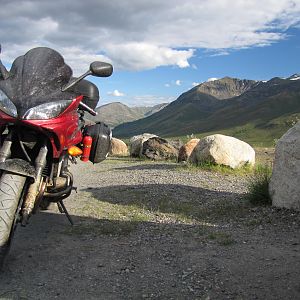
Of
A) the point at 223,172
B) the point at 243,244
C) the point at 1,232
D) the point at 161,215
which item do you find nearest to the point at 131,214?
the point at 161,215

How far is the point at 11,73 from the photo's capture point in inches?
203

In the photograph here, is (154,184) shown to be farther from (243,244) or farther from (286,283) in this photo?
(286,283)

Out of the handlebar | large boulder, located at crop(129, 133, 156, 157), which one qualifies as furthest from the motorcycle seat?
large boulder, located at crop(129, 133, 156, 157)

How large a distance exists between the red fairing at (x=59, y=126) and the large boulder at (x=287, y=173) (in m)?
3.84

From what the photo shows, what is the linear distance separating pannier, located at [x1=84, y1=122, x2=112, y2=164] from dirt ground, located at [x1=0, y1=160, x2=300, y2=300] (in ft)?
3.60

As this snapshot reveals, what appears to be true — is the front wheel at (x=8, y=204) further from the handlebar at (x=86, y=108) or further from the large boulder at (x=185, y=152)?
the large boulder at (x=185, y=152)

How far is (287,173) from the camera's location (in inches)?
296

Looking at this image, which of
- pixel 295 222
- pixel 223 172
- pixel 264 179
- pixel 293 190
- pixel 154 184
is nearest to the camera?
pixel 295 222

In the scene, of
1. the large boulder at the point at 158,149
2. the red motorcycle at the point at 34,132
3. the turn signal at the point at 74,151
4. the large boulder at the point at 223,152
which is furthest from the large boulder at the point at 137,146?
the red motorcycle at the point at 34,132

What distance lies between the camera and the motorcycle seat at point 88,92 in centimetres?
631

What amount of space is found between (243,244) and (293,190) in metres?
2.08

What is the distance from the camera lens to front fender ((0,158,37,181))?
4.52 meters

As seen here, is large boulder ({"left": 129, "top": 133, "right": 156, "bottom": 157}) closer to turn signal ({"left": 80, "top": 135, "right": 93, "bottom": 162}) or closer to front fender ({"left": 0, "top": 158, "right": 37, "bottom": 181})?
turn signal ({"left": 80, "top": 135, "right": 93, "bottom": 162})

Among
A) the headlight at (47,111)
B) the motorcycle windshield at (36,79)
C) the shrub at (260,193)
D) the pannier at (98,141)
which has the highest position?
the motorcycle windshield at (36,79)
